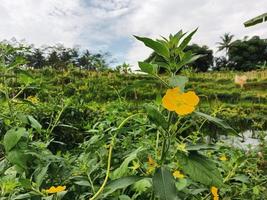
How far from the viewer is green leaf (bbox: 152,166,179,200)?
0.84 meters

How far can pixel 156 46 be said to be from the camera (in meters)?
0.94

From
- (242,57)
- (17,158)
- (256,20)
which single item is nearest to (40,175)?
(17,158)

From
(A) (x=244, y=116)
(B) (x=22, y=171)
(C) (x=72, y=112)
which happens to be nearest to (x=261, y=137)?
(B) (x=22, y=171)

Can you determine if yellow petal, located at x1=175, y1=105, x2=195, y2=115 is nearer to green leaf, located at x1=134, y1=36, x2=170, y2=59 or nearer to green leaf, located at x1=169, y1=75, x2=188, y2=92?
green leaf, located at x1=169, y1=75, x2=188, y2=92

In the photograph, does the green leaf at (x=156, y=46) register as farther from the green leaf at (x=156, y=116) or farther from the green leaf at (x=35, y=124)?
the green leaf at (x=35, y=124)

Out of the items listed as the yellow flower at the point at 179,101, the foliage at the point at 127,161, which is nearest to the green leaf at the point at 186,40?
the foliage at the point at 127,161

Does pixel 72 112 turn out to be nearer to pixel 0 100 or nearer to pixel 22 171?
pixel 0 100

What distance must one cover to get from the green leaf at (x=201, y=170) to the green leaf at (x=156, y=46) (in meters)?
0.24

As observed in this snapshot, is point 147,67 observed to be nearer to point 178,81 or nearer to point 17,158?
point 178,81

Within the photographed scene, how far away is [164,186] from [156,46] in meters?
0.30

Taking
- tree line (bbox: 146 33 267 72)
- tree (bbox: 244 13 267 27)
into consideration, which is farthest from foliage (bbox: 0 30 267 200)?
tree line (bbox: 146 33 267 72)

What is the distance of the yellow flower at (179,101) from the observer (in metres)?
0.87

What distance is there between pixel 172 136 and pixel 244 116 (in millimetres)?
8440

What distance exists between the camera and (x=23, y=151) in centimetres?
120
